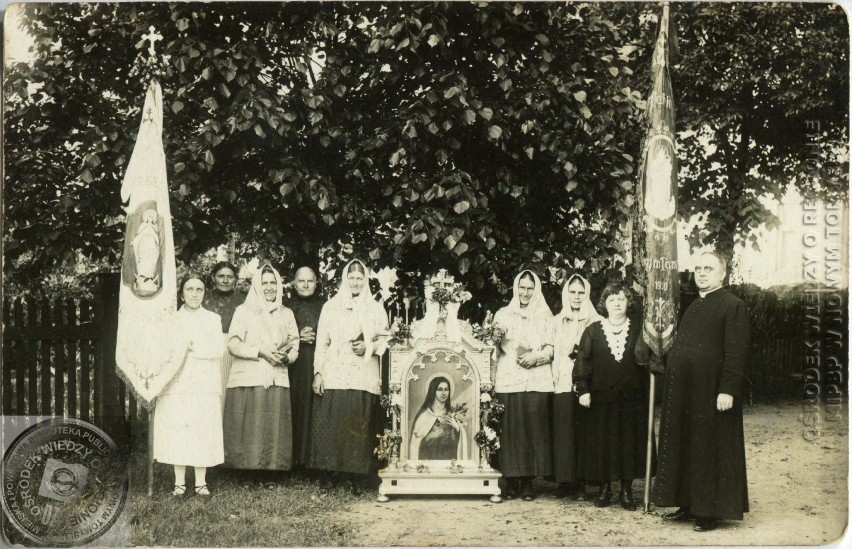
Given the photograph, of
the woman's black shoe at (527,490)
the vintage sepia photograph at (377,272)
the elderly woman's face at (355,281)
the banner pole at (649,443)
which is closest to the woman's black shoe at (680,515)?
the vintage sepia photograph at (377,272)

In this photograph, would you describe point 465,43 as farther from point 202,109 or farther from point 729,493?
point 729,493

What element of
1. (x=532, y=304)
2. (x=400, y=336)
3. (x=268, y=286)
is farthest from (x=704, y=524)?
(x=268, y=286)

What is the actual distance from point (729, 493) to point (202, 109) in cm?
461

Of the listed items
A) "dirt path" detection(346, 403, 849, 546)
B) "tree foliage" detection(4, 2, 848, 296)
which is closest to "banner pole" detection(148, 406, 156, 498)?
"tree foliage" detection(4, 2, 848, 296)

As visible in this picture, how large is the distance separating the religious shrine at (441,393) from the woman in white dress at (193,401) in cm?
126

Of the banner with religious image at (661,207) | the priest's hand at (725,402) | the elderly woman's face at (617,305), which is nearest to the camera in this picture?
the priest's hand at (725,402)

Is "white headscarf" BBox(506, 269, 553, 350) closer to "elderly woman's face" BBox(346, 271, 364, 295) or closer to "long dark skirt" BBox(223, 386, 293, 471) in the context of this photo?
"elderly woman's face" BBox(346, 271, 364, 295)

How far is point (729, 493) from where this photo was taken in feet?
18.2

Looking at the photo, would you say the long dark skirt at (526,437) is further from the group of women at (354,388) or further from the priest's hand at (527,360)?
the priest's hand at (527,360)

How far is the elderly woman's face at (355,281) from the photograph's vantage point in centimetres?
607

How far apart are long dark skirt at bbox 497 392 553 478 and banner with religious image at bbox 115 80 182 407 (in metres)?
2.44

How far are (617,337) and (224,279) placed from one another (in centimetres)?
288

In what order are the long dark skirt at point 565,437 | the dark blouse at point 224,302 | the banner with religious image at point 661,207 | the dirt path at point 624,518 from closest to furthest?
1. the dirt path at point 624,518
2. the banner with religious image at point 661,207
3. the long dark skirt at point 565,437
4. the dark blouse at point 224,302

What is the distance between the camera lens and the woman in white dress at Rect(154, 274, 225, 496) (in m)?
5.92
